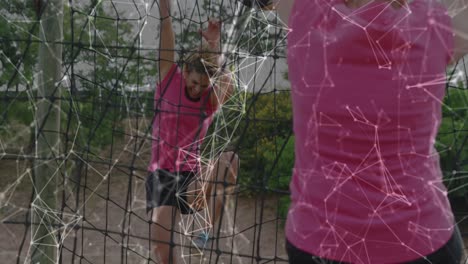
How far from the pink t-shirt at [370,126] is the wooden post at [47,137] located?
0.83 meters

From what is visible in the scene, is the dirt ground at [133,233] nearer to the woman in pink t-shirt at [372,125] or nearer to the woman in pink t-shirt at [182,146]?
the woman in pink t-shirt at [182,146]

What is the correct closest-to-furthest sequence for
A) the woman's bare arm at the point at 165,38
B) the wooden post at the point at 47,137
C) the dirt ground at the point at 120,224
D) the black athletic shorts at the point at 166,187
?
the wooden post at the point at 47,137 < the woman's bare arm at the point at 165,38 < the black athletic shorts at the point at 166,187 < the dirt ground at the point at 120,224

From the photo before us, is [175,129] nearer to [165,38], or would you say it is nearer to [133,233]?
[165,38]

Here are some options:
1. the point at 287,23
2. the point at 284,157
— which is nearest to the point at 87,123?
the point at 284,157

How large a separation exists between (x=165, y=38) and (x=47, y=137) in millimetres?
422

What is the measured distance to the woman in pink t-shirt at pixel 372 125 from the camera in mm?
758

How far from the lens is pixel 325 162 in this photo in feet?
2.60

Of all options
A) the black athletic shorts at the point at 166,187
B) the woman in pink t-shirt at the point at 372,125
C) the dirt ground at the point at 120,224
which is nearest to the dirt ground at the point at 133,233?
the dirt ground at the point at 120,224

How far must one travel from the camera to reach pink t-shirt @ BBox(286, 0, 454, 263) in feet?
2.48

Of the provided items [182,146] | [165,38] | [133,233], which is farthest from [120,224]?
[165,38]

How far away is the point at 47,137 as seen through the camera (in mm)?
1499

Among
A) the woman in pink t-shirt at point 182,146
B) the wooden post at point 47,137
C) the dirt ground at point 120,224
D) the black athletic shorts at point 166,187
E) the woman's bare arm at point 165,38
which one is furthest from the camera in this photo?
the dirt ground at point 120,224

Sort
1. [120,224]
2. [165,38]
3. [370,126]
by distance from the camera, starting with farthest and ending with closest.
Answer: [120,224], [165,38], [370,126]

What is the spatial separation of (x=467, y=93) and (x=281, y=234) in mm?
1304
